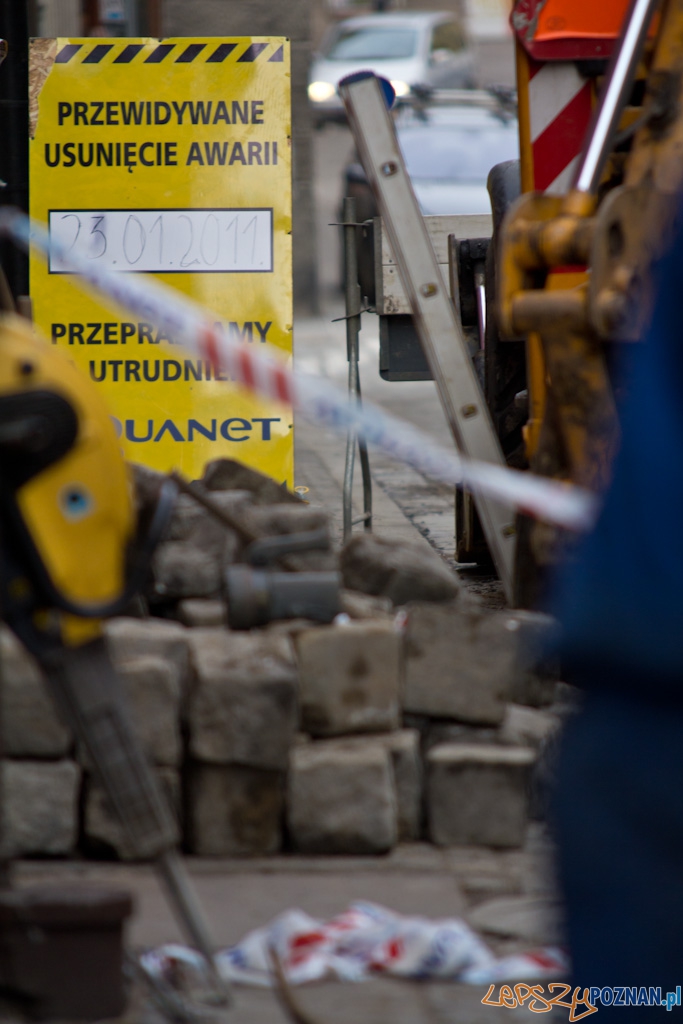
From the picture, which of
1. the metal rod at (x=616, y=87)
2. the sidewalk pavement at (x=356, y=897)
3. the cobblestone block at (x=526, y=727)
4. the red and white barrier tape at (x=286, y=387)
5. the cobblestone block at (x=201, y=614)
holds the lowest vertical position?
the sidewalk pavement at (x=356, y=897)

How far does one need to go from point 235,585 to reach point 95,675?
123 cm

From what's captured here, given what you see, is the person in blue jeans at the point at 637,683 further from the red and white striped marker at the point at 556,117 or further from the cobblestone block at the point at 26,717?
the red and white striped marker at the point at 556,117

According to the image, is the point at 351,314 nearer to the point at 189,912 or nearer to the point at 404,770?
the point at 404,770

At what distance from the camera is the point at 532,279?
4.13 metres

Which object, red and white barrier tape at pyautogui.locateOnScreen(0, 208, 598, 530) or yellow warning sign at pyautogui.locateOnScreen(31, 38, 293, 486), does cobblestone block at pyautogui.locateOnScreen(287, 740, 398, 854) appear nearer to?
red and white barrier tape at pyautogui.locateOnScreen(0, 208, 598, 530)

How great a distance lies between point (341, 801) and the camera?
3557mm

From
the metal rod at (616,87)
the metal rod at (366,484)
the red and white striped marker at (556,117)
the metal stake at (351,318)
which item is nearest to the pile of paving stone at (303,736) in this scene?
the metal rod at (616,87)

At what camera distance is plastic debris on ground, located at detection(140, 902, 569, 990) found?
9.59 feet

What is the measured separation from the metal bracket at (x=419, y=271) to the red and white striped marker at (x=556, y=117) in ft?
1.50

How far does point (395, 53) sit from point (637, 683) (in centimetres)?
2615

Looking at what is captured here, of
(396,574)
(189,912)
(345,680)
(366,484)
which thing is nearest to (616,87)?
(396,574)

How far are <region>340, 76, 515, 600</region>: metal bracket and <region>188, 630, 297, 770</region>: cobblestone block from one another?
1615mm

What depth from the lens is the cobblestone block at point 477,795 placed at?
3643 mm

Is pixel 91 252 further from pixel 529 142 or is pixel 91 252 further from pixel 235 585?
pixel 235 585
